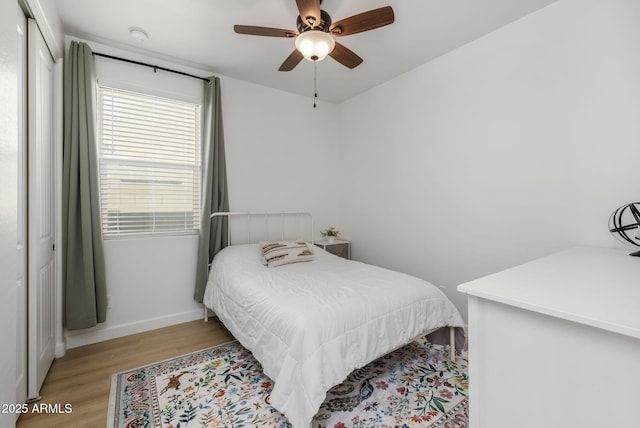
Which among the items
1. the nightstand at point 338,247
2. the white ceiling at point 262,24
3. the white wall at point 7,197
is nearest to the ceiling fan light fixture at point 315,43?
the white ceiling at point 262,24

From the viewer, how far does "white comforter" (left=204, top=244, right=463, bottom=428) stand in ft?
4.78

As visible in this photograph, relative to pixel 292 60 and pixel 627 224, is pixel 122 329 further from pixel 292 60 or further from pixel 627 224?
pixel 627 224

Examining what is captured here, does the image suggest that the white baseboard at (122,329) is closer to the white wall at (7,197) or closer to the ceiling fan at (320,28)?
the white wall at (7,197)

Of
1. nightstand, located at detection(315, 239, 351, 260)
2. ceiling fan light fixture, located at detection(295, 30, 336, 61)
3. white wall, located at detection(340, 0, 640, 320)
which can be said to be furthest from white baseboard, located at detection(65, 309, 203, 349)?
ceiling fan light fixture, located at detection(295, 30, 336, 61)

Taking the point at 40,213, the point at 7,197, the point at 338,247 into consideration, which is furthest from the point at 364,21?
the point at 338,247

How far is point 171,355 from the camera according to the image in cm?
236

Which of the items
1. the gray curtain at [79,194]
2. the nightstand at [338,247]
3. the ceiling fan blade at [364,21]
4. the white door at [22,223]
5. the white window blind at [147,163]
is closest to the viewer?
the white door at [22,223]

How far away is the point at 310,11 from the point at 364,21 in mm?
355

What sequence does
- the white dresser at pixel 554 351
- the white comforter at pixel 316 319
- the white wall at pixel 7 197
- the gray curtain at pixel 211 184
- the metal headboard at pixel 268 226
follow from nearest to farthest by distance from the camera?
the white dresser at pixel 554 351
the white wall at pixel 7 197
the white comforter at pixel 316 319
the gray curtain at pixel 211 184
the metal headboard at pixel 268 226

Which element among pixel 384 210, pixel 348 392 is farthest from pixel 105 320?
pixel 384 210

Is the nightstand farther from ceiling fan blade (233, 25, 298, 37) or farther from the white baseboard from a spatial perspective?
ceiling fan blade (233, 25, 298, 37)

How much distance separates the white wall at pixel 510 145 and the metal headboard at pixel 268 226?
984 millimetres

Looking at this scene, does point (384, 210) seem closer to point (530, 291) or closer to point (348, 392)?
point (348, 392)

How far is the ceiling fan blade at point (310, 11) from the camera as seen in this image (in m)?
1.64
